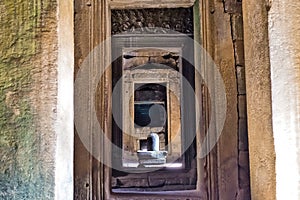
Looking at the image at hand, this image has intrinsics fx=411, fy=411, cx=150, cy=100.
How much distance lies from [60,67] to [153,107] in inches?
380

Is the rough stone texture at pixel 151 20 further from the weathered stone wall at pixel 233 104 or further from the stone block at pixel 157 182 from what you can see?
the weathered stone wall at pixel 233 104

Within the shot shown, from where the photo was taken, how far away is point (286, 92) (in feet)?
5.18

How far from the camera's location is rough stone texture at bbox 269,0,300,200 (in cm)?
151

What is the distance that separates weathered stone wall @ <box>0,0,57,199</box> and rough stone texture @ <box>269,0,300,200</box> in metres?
0.88

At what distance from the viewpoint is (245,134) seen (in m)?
2.73

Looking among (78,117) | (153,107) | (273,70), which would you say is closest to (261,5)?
(273,70)

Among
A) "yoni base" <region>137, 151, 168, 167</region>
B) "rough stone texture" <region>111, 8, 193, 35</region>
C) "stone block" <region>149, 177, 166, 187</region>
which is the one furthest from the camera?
"yoni base" <region>137, 151, 168, 167</region>

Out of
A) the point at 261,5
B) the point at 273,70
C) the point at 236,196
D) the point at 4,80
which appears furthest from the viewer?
the point at 236,196

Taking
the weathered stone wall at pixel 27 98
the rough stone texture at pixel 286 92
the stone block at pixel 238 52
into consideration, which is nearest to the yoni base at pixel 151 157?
the stone block at pixel 238 52

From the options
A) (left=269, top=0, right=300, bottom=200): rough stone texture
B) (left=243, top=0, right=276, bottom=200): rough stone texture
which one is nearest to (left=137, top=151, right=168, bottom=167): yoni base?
(left=243, top=0, right=276, bottom=200): rough stone texture

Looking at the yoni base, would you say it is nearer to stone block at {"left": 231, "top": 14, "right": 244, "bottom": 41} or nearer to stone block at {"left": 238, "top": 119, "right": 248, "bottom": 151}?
stone block at {"left": 238, "top": 119, "right": 248, "bottom": 151}

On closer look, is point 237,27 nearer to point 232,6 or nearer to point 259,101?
point 232,6

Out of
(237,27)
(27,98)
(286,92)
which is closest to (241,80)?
(237,27)

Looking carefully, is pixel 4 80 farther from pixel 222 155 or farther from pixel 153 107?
pixel 153 107
